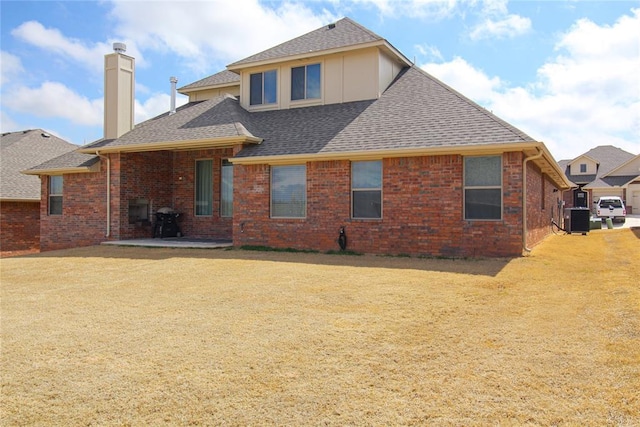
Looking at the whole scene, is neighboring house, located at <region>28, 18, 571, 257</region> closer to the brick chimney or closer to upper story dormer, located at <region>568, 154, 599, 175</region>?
the brick chimney

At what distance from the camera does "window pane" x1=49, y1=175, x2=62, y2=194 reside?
689 inches

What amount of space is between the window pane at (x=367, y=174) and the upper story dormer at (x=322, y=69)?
351 cm

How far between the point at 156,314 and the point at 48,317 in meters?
1.36

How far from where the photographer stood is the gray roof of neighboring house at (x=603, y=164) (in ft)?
A: 137

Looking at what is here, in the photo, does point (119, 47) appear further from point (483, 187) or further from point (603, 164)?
point (603, 164)

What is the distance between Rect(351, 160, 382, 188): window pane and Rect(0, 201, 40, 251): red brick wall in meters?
17.1

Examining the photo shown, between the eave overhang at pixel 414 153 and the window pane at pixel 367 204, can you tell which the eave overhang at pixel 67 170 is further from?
the window pane at pixel 367 204

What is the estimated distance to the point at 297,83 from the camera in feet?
52.7

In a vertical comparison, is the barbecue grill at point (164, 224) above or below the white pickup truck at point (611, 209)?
below

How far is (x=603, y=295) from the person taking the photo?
22.2ft

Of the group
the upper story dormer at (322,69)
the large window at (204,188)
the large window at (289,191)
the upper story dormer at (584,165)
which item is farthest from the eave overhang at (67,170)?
the upper story dormer at (584,165)

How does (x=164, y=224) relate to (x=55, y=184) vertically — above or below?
below

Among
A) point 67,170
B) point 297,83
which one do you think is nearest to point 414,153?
point 297,83

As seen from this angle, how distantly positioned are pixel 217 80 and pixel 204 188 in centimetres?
566
